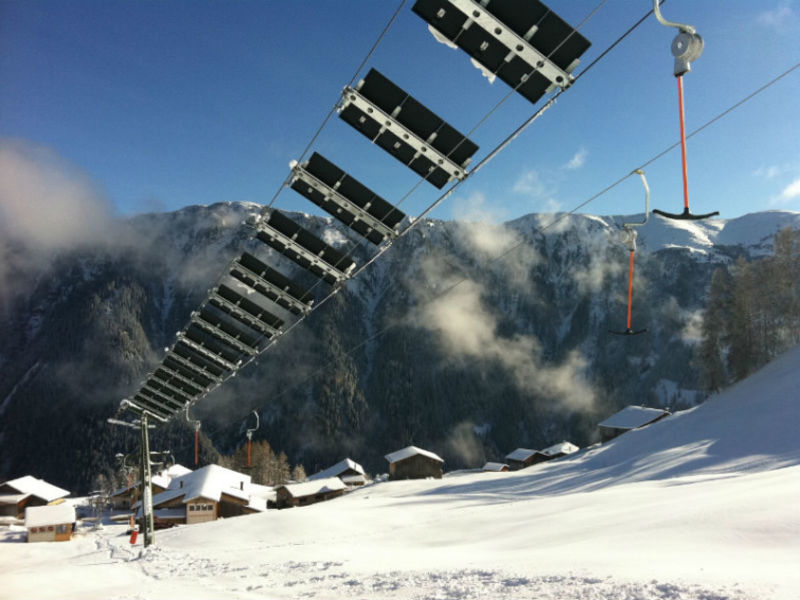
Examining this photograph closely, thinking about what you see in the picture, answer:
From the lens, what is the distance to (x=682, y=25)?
7.02 m

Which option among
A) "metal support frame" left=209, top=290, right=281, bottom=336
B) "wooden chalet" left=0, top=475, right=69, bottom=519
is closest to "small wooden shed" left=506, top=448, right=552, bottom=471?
"wooden chalet" left=0, top=475, right=69, bottom=519

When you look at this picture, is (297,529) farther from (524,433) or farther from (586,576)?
(524,433)

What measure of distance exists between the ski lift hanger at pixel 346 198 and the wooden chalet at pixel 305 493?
2771 inches

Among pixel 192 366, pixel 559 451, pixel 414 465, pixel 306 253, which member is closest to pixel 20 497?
pixel 414 465

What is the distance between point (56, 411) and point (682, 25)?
202974mm

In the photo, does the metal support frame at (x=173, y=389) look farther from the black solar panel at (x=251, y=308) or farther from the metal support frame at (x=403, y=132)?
the metal support frame at (x=403, y=132)

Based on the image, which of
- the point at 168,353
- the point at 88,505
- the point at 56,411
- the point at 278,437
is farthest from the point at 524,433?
the point at 168,353

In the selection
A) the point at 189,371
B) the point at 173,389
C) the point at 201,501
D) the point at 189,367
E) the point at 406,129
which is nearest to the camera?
the point at 406,129

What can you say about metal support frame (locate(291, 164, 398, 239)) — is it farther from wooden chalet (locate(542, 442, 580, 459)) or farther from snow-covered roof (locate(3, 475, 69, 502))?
wooden chalet (locate(542, 442, 580, 459))

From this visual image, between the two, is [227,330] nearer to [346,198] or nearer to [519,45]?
[346,198]

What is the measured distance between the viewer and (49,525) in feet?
172

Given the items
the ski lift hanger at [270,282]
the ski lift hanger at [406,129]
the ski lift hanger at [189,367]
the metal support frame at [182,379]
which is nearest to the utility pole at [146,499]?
the metal support frame at [182,379]

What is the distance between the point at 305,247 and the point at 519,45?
729 centimetres

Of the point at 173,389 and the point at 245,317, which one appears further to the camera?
the point at 173,389
